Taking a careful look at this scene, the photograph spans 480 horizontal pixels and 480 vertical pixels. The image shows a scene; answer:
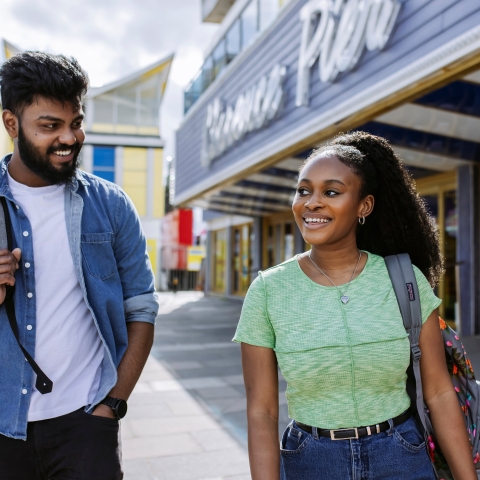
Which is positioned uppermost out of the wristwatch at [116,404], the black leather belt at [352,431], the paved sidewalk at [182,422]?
the wristwatch at [116,404]

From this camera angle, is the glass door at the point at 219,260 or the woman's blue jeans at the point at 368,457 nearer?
the woman's blue jeans at the point at 368,457

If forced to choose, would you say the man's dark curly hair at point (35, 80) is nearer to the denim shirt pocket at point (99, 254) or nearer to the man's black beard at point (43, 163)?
the man's black beard at point (43, 163)

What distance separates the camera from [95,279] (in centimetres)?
194

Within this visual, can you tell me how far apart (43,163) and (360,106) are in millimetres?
5157

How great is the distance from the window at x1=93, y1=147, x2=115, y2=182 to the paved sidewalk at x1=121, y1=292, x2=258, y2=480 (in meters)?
23.0

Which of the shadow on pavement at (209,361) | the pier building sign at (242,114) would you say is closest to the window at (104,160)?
the shadow on pavement at (209,361)

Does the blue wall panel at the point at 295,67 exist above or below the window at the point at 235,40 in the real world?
below

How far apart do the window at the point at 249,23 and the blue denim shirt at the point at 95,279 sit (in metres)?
9.28

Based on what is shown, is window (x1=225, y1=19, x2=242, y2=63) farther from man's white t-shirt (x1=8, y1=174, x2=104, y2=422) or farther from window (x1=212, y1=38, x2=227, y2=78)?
man's white t-shirt (x1=8, y1=174, x2=104, y2=422)

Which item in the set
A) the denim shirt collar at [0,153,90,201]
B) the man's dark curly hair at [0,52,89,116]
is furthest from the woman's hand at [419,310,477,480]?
the man's dark curly hair at [0,52,89,116]

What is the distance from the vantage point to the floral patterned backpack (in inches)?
70.6

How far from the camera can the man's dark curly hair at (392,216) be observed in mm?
2068

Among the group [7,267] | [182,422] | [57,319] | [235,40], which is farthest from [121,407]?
[235,40]

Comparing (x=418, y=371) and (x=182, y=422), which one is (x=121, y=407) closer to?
(x=418, y=371)
